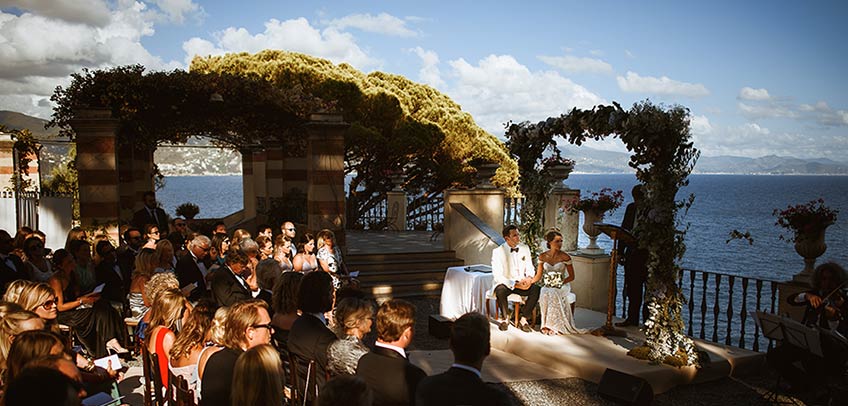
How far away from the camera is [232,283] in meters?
6.14

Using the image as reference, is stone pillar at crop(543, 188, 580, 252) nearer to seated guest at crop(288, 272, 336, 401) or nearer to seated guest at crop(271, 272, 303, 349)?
seated guest at crop(271, 272, 303, 349)

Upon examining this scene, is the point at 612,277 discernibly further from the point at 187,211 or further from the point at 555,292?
the point at 187,211

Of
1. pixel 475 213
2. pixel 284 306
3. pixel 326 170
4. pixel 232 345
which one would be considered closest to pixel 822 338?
pixel 284 306

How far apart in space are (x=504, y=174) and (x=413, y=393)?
2119 cm

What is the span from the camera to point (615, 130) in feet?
24.9

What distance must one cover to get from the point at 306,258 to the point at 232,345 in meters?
4.48

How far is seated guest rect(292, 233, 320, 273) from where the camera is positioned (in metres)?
8.05

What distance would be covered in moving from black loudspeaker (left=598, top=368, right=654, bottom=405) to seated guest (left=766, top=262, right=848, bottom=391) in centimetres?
141

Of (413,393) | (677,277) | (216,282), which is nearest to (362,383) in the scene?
(413,393)

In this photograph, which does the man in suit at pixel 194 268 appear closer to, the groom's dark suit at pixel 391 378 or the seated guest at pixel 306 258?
the seated guest at pixel 306 258

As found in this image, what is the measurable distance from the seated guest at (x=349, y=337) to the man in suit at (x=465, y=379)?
919 mm

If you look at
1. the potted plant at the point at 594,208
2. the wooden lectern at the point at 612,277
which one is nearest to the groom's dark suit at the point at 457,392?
the wooden lectern at the point at 612,277

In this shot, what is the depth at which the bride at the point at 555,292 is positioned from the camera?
8.02m

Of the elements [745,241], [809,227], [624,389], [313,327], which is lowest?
[745,241]
